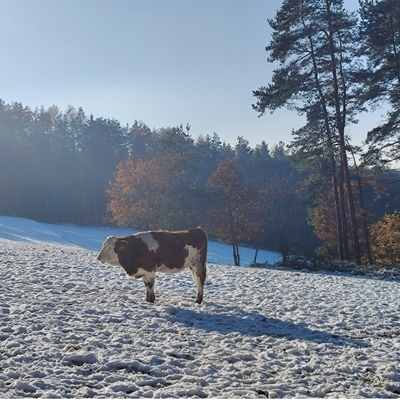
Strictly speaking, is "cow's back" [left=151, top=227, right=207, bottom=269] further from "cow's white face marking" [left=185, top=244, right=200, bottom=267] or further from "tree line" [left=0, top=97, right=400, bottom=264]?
"tree line" [left=0, top=97, right=400, bottom=264]

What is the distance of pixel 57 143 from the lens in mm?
69438

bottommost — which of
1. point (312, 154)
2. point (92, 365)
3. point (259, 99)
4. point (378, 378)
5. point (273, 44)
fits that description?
point (378, 378)

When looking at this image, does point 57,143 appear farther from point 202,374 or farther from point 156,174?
point 202,374

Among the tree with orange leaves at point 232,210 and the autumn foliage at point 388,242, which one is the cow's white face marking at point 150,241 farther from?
the tree with orange leaves at point 232,210

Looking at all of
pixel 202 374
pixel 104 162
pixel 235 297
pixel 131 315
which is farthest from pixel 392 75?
pixel 104 162

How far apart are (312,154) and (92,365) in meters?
24.6

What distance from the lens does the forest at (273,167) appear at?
78.3 feet

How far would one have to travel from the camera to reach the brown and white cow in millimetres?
10828

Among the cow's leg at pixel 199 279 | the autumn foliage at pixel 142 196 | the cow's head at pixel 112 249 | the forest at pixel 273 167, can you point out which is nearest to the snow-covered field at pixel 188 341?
the cow's leg at pixel 199 279

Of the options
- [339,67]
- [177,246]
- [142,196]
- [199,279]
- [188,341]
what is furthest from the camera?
[142,196]

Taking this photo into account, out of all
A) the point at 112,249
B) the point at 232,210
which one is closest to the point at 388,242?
the point at 232,210

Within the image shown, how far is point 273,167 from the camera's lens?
7838 cm

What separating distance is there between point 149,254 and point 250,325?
3082 millimetres

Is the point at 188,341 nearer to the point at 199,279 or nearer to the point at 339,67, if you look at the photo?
the point at 199,279
